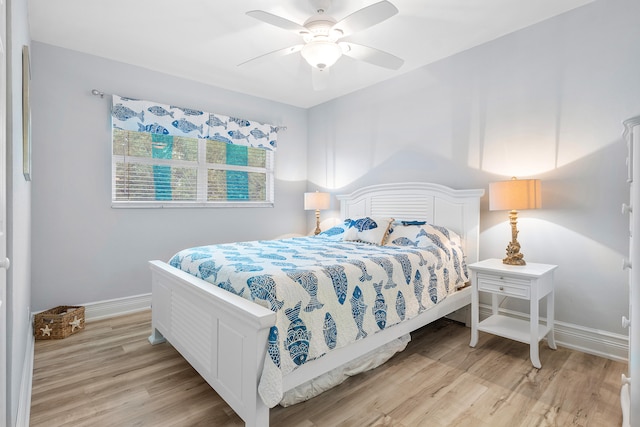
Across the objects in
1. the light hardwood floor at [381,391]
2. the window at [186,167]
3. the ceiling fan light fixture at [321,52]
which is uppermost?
the ceiling fan light fixture at [321,52]

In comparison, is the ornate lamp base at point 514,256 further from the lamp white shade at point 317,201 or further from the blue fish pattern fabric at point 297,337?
the lamp white shade at point 317,201

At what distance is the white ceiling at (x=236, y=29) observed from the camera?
96.3 inches

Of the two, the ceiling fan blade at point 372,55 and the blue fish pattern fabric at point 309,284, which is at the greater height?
the ceiling fan blade at point 372,55

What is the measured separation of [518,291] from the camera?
234cm

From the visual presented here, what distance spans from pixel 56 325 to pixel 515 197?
147 inches

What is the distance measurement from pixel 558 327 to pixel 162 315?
10.0 feet

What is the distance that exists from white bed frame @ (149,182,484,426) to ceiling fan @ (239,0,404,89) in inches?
57.2

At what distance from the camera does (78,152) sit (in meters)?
3.13

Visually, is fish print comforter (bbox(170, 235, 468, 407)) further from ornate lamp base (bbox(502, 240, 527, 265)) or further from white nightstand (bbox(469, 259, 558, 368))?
ornate lamp base (bbox(502, 240, 527, 265))

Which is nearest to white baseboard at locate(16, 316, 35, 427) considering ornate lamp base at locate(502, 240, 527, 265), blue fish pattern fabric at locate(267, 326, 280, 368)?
blue fish pattern fabric at locate(267, 326, 280, 368)

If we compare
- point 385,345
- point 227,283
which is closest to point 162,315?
point 227,283

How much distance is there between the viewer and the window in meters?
3.40

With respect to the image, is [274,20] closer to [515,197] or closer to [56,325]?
[515,197]

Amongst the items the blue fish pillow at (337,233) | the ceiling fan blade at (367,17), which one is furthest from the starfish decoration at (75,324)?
the ceiling fan blade at (367,17)
